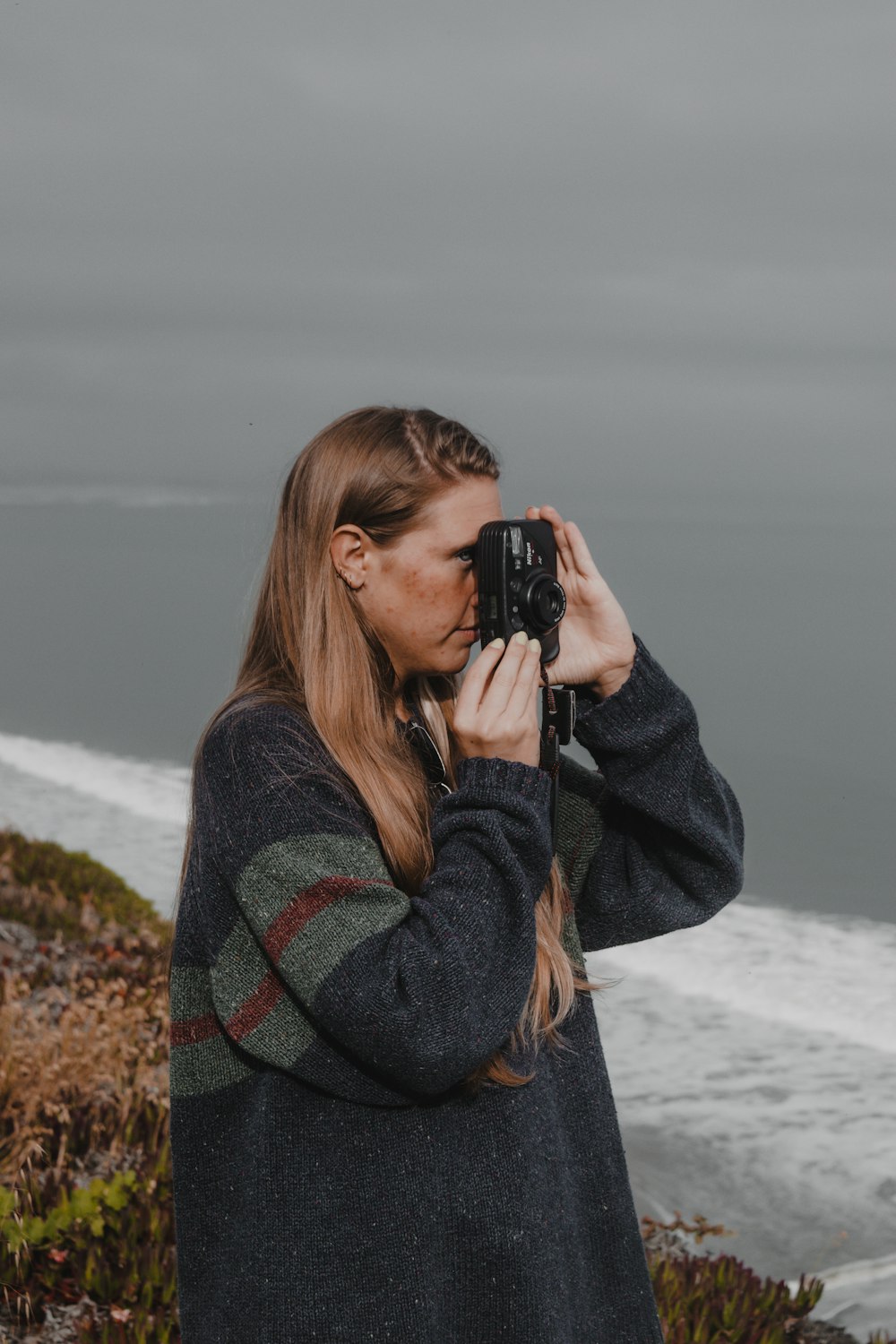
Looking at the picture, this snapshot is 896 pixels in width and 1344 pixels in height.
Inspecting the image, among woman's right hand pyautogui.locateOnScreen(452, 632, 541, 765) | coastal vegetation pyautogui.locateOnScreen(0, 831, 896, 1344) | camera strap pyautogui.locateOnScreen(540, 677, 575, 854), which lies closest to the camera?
woman's right hand pyautogui.locateOnScreen(452, 632, 541, 765)

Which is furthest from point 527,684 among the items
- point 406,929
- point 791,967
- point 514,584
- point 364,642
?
point 791,967

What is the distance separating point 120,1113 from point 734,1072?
5.16m

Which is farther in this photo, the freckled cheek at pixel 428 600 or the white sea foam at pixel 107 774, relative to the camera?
the white sea foam at pixel 107 774

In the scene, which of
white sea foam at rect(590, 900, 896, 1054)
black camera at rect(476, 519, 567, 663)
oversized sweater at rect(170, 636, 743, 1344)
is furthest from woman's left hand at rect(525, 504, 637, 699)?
white sea foam at rect(590, 900, 896, 1054)

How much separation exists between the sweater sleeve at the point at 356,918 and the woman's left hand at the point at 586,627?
1.12 feet

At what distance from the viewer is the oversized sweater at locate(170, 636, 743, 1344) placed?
60.1 inches

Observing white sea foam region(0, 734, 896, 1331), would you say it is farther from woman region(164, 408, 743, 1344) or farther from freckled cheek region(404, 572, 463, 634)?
freckled cheek region(404, 572, 463, 634)

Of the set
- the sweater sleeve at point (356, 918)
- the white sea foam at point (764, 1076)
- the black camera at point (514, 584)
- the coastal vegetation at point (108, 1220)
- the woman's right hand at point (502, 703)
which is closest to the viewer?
the sweater sleeve at point (356, 918)

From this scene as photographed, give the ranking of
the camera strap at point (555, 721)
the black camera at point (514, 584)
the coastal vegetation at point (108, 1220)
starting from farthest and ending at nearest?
the coastal vegetation at point (108, 1220)
the camera strap at point (555, 721)
the black camera at point (514, 584)

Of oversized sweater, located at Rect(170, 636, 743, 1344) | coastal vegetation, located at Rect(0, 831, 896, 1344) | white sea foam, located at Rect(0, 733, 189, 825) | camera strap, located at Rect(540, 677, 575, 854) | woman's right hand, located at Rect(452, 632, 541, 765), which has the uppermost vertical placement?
woman's right hand, located at Rect(452, 632, 541, 765)

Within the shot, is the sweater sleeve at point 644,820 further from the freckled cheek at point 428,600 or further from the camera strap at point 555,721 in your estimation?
the freckled cheek at point 428,600

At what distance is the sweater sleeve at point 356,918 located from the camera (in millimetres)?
1498

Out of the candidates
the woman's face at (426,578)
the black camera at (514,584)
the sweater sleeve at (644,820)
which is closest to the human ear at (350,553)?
the woman's face at (426,578)

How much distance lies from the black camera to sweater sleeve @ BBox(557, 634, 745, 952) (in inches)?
7.0
